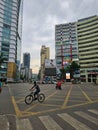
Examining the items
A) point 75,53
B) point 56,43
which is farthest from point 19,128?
point 56,43

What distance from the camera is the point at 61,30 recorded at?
14812cm

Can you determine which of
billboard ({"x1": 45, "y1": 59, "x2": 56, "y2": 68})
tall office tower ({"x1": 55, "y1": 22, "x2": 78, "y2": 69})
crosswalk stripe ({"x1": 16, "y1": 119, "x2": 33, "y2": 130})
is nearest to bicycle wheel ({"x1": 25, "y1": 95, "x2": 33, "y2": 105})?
crosswalk stripe ({"x1": 16, "y1": 119, "x2": 33, "y2": 130})

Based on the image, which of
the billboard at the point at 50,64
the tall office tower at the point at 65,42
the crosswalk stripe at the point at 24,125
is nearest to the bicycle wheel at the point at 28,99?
the crosswalk stripe at the point at 24,125

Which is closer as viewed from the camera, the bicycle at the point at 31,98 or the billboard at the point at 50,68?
the bicycle at the point at 31,98

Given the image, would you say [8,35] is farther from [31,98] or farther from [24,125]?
[24,125]

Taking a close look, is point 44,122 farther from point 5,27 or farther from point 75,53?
point 75,53

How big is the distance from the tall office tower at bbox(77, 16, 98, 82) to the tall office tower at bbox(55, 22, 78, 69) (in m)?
18.5

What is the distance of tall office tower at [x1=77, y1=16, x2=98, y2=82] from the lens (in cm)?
10600

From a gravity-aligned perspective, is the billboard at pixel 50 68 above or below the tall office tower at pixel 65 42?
below

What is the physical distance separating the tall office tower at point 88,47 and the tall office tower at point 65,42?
18.5m

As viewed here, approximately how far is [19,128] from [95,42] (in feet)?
350

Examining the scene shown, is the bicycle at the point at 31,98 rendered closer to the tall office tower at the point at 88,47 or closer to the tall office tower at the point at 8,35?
the tall office tower at the point at 8,35

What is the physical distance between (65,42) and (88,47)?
34467 mm

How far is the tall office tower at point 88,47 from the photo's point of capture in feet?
348
